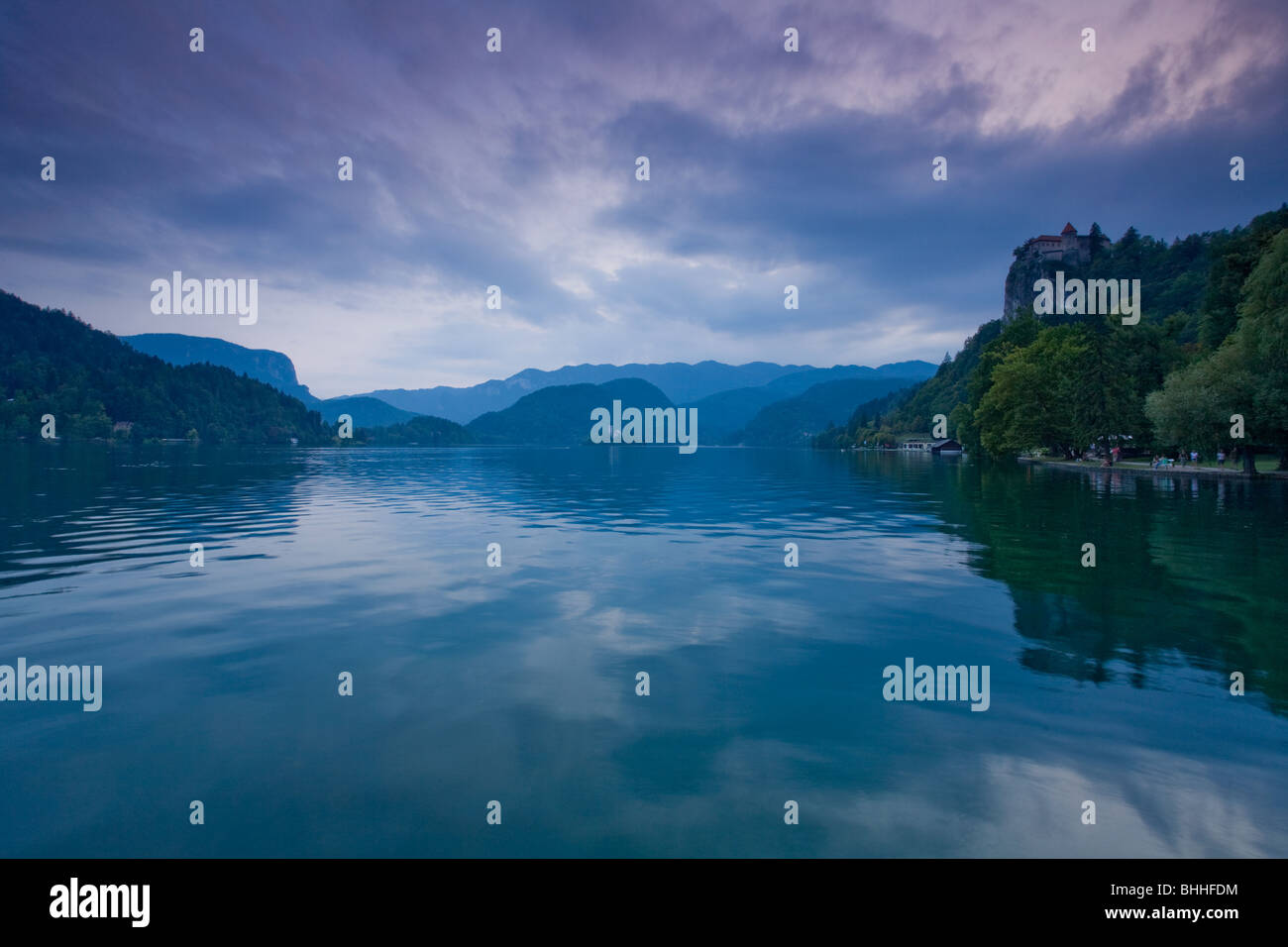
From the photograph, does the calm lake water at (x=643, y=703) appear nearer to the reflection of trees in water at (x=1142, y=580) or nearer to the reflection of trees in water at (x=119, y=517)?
the reflection of trees in water at (x=1142, y=580)

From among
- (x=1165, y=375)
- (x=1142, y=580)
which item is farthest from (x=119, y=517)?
(x=1165, y=375)

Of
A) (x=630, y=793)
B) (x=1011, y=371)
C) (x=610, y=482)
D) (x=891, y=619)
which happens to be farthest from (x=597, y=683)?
(x=1011, y=371)

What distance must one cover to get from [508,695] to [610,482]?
65.9 m

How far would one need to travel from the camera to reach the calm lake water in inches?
310

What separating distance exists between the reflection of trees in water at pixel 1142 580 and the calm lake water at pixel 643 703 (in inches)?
6.2

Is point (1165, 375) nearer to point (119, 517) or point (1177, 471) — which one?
point (1177, 471)

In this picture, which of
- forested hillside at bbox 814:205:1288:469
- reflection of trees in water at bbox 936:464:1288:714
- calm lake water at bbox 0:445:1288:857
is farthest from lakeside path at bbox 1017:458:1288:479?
calm lake water at bbox 0:445:1288:857

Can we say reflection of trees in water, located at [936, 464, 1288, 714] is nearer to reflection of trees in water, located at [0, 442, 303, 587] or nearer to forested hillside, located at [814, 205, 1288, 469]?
forested hillside, located at [814, 205, 1288, 469]

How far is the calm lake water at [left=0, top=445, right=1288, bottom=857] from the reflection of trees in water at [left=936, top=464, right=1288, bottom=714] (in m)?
0.16

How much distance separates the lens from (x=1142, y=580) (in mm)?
21031

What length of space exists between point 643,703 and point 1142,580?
59.5 ft

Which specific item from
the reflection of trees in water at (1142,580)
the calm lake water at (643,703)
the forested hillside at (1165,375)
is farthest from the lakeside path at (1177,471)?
the calm lake water at (643,703)

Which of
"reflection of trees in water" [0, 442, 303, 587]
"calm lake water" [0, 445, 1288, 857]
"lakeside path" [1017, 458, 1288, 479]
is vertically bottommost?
"calm lake water" [0, 445, 1288, 857]

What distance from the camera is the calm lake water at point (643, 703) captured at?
25.8 feet
